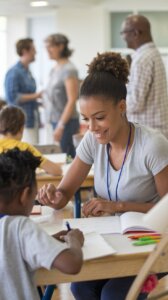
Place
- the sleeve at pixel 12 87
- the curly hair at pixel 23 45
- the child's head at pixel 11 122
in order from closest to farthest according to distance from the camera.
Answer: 1. the child's head at pixel 11 122
2. the sleeve at pixel 12 87
3. the curly hair at pixel 23 45

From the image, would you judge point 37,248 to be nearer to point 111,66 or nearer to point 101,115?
point 101,115

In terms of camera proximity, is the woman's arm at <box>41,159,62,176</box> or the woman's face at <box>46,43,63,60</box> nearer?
the woman's arm at <box>41,159,62,176</box>

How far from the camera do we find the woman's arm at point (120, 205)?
Result: 80.0 inches

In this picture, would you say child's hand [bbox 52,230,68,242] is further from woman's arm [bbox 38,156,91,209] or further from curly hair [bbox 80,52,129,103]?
curly hair [bbox 80,52,129,103]

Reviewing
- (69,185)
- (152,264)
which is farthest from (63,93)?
(152,264)

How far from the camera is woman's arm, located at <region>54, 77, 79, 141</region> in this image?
4809mm

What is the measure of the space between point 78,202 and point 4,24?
6.20m

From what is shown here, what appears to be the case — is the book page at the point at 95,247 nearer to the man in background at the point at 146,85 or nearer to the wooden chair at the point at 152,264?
the wooden chair at the point at 152,264

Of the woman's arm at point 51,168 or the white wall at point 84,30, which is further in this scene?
the white wall at point 84,30

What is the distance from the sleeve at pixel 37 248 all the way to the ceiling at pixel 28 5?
21.3ft

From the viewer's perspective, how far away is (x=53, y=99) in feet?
16.4

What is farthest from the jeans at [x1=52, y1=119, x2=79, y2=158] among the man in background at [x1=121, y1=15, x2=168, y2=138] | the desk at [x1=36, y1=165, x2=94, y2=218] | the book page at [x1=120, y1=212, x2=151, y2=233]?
the book page at [x1=120, y1=212, x2=151, y2=233]

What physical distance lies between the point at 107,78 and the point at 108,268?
827mm

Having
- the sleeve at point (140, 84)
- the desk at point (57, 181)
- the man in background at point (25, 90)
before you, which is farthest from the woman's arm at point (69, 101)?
the desk at point (57, 181)
